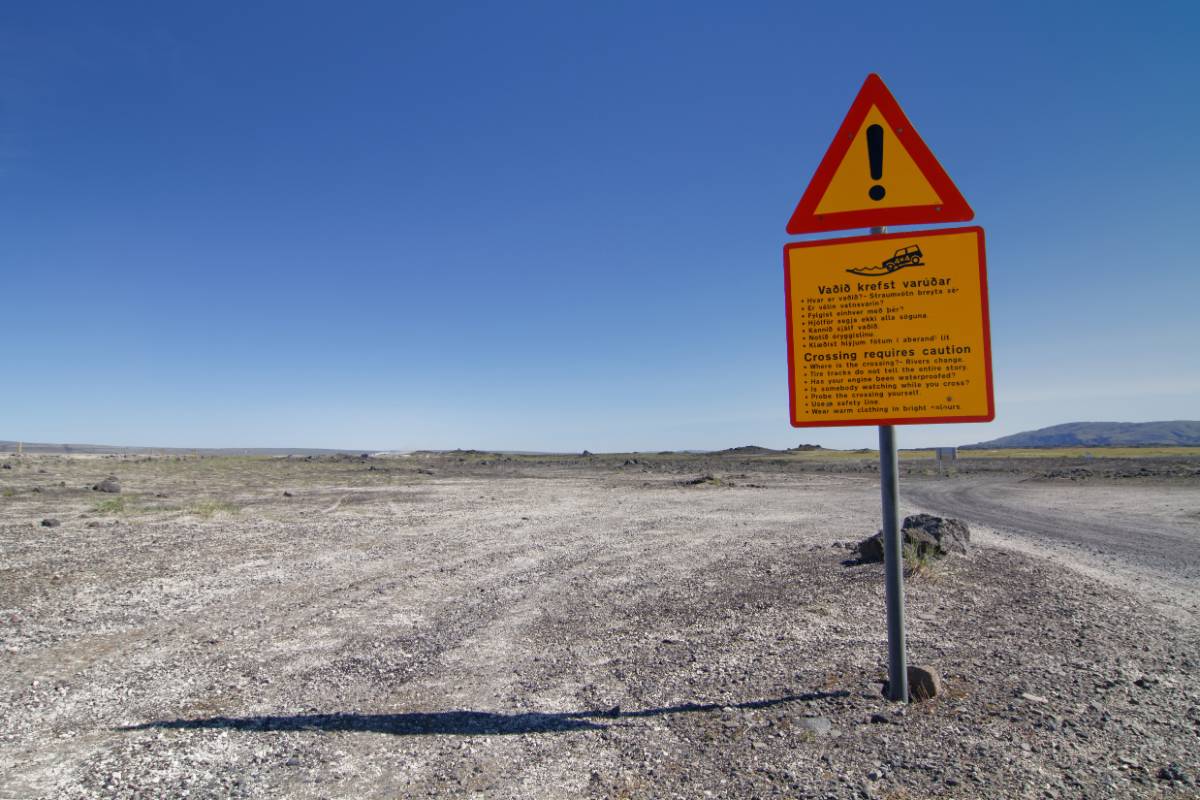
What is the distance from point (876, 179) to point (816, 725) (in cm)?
344

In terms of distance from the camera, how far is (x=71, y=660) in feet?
19.4

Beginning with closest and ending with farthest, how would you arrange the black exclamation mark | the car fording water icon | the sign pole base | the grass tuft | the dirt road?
the car fording water icon < the sign pole base < the black exclamation mark < the dirt road < the grass tuft

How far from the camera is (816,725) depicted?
13.1ft

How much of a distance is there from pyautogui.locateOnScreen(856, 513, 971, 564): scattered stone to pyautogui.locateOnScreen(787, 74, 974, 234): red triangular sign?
221 inches

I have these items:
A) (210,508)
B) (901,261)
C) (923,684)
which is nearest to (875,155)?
(901,261)

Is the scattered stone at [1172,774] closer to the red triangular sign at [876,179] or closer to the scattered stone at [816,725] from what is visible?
the scattered stone at [816,725]

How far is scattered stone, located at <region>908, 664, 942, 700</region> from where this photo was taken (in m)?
4.25

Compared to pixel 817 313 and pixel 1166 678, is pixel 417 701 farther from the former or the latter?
pixel 1166 678

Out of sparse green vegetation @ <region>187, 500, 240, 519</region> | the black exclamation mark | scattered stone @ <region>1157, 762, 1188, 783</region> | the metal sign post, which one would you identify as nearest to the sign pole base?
the metal sign post

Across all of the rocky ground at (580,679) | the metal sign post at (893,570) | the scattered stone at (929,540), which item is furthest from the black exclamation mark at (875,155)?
the scattered stone at (929,540)

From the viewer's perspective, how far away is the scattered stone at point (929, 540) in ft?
28.8

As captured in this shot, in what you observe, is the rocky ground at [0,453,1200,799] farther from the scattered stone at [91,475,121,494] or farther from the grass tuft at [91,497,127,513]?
the scattered stone at [91,475,121,494]

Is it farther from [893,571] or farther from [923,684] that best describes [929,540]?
[893,571]

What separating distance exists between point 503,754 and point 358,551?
365 inches
